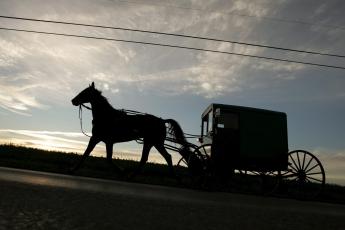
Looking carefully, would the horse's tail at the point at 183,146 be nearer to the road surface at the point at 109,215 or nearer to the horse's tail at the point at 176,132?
the horse's tail at the point at 176,132

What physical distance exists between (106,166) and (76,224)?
542 inches

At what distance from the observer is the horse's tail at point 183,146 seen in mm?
11758

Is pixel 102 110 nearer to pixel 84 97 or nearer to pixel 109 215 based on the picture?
pixel 84 97

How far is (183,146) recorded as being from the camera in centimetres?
1284

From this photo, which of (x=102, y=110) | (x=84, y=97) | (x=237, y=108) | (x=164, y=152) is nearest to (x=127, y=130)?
(x=102, y=110)

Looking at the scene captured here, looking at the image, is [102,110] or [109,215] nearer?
[109,215]

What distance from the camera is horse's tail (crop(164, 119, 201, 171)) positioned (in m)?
11.8

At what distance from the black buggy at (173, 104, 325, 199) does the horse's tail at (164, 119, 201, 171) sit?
13 cm

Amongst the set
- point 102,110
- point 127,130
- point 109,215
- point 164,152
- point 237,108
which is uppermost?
point 237,108

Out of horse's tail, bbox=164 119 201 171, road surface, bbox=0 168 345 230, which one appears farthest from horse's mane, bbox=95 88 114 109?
road surface, bbox=0 168 345 230

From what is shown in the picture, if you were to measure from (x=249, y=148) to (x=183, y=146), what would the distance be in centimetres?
193

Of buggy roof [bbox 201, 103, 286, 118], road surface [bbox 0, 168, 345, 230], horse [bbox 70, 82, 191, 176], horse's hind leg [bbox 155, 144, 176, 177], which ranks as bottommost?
road surface [bbox 0, 168, 345, 230]

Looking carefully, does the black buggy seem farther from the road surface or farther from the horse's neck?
the road surface

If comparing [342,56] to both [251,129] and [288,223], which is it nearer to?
[251,129]
